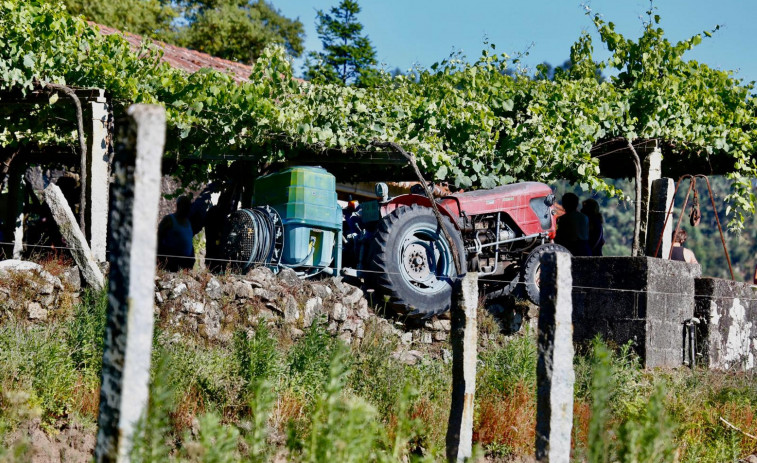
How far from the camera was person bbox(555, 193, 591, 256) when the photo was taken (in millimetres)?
12125

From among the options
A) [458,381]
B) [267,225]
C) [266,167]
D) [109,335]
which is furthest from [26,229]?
[109,335]

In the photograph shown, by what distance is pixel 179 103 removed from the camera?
35.2 ft

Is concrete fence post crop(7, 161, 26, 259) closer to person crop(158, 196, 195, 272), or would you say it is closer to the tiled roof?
the tiled roof

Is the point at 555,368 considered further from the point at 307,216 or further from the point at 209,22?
the point at 209,22

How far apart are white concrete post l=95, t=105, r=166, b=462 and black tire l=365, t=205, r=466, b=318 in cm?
591

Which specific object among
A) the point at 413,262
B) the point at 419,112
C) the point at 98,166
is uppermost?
the point at 419,112

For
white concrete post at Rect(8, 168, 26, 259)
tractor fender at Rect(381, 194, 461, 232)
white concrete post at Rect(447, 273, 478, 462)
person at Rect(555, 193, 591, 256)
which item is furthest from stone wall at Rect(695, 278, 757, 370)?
white concrete post at Rect(8, 168, 26, 259)

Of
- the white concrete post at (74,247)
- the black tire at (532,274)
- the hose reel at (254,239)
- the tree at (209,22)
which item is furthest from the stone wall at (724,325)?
the tree at (209,22)

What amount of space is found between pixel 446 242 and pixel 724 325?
297 centimetres

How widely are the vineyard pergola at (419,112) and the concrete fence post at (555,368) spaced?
6.29 m

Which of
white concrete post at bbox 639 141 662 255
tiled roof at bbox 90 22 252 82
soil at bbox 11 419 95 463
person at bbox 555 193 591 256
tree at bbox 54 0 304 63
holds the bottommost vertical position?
soil at bbox 11 419 95 463

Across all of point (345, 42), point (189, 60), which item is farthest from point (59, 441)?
point (345, 42)

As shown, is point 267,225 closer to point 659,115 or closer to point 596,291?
point 596,291

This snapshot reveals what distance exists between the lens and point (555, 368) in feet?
16.2
